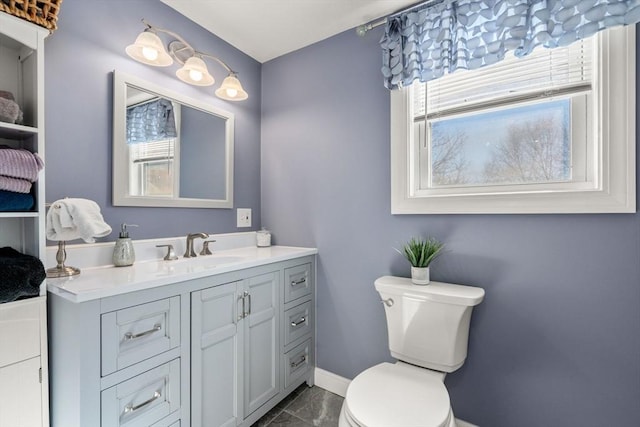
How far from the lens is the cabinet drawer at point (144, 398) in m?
0.94

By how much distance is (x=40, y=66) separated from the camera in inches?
39.8

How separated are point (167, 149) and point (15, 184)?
74 cm

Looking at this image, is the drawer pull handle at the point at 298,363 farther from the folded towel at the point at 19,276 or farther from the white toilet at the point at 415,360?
the folded towel at the point at 19,276

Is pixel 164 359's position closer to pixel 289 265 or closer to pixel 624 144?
pixel 289 265

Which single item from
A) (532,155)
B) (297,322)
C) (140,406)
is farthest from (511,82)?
(140,406)

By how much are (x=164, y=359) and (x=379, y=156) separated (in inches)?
56.2

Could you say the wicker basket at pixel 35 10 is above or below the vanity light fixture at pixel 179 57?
below

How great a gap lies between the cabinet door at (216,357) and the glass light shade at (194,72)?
3.70 feet

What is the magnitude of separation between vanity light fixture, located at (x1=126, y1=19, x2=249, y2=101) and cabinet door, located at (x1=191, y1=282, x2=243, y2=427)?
1.12 meters

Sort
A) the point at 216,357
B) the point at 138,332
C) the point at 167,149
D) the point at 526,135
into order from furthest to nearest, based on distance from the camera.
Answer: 1. the point at 167,149
2. the point at 526,135
3. the point at 216,357
4. the point at 138,332

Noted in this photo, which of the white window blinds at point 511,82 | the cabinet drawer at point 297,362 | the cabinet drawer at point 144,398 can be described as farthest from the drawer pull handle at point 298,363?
the white window blinds at point 511,82

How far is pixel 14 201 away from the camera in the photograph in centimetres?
94

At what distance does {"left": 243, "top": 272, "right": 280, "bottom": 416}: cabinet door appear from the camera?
142 cm

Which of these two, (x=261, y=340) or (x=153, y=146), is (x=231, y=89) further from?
(x=261, y=340)
